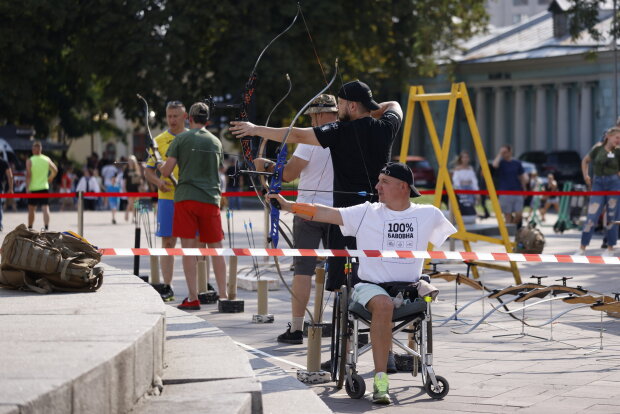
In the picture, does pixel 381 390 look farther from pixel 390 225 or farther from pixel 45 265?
pixel 45 265

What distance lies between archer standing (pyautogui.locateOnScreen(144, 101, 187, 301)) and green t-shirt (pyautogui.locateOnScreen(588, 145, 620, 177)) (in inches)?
274

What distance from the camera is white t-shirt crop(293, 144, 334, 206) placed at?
341 inches

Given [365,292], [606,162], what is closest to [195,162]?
[365,292]

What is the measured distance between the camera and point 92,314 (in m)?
5.88

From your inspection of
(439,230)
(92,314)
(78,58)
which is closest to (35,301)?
(92,314)

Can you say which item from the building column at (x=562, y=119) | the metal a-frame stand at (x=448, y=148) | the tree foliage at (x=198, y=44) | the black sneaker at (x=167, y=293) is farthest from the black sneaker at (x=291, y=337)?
the building column at (x=562, y=119)

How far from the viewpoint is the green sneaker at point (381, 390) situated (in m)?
6.34

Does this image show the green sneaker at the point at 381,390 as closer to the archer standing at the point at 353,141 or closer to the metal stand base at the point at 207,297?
the archer standing at the point at 353,141

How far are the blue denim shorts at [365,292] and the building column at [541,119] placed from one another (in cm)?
4970

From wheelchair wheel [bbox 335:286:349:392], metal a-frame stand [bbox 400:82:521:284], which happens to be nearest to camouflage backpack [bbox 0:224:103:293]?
wheelchair wheel [bbox 335:286:349:392]

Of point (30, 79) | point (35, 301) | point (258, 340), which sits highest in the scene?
point (30, 79)

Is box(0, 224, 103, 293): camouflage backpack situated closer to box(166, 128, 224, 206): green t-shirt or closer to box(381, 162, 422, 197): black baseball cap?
box(381, 162, 422, 197): black baseball cap

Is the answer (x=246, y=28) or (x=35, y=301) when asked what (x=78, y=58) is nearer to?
(x=246, y=28)

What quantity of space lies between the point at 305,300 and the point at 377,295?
1851mm
